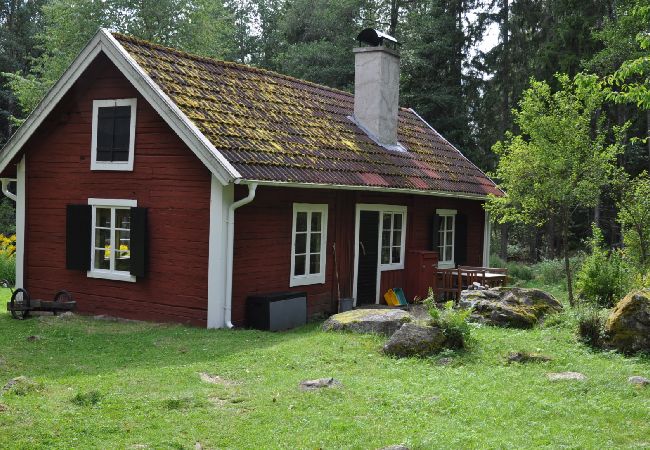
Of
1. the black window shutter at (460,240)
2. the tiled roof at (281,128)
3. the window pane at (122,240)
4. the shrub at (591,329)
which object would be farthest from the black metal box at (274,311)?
the black window shutter at (460,240)

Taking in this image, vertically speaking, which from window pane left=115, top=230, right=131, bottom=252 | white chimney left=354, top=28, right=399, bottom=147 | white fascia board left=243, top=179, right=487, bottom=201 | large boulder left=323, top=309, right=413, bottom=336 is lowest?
large boulder left=323, top=309, right=413, bottom=336

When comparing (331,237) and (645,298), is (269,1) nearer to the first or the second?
(331,237)

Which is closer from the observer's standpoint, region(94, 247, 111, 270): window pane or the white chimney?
region(94, 247, 111, 270): window pane

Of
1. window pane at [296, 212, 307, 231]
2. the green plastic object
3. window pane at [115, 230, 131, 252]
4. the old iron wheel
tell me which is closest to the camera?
the old iron wheel

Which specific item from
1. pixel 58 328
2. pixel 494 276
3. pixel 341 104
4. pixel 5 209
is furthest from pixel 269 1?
pixel 58 328

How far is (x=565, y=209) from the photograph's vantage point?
1315 centimetres

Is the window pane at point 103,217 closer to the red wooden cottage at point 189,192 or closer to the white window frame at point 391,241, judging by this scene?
the red wooden cottage at point 189,192

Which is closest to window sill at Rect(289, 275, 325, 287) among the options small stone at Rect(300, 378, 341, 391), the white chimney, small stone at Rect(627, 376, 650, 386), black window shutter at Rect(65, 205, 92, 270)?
black window shutter at Rect(65, 205, 92, 270)

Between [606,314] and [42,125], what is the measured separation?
11.0 metres

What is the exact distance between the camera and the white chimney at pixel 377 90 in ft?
57.5

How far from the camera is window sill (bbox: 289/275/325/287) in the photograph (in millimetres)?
13462

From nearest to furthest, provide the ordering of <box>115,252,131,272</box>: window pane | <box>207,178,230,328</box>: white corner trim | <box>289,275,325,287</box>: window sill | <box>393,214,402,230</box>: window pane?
<box>207,178,230,328</box>: white corner trim
<box>115,252,131,272</box>: window pane
<box>289,275,325,287</box>: window sill
<box>393,214,402,230</box>: window pane

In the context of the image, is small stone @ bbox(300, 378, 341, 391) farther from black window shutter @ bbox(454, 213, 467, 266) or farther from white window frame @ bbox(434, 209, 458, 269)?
black window shutter @ bbox(454, 213, 467, 266)

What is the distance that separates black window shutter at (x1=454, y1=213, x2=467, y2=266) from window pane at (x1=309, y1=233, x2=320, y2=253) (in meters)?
6.31
